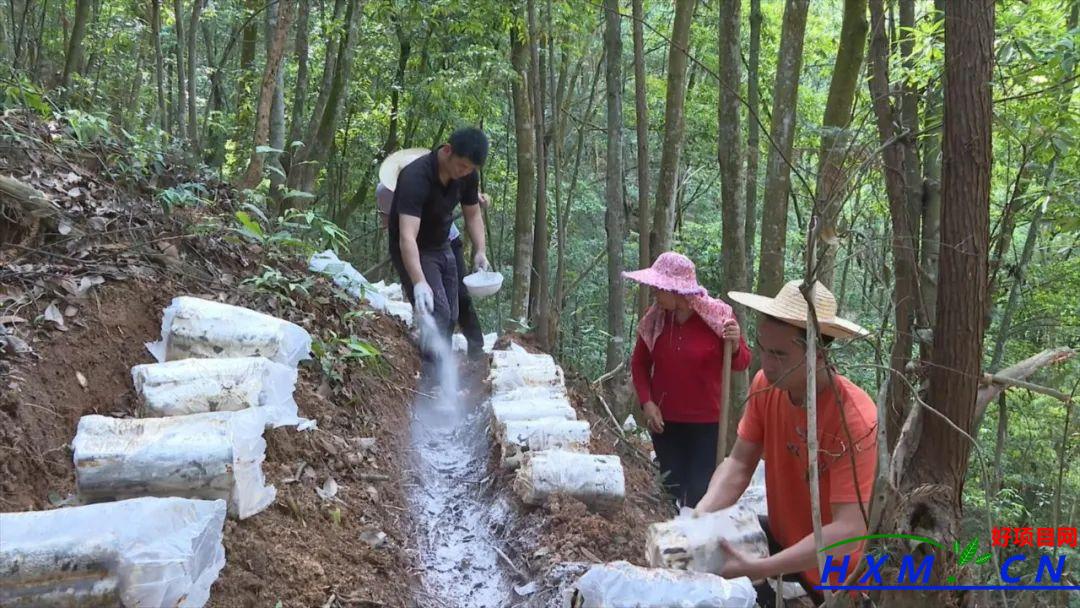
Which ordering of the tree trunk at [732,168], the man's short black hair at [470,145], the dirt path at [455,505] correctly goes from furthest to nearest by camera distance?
the tree trunk at [732,168] < the man's short black hair at [470,145] < the dirt path at [455,505]

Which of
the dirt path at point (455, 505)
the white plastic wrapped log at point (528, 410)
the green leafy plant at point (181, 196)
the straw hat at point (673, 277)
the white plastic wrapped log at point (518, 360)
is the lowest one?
the dirt path at point (455, 505)

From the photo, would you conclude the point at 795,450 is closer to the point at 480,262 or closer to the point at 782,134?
the point at 480,262

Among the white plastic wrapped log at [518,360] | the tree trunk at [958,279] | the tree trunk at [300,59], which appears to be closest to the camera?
the tree trunk at [958,279]

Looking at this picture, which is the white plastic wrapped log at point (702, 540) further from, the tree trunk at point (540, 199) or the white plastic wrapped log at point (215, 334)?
the tree trunk at point (540, 199)

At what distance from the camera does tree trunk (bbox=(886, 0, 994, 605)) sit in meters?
1.58

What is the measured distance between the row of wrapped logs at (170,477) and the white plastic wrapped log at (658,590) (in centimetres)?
106

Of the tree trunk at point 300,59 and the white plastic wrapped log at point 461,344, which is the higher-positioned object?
the tree trunk at point 300,59

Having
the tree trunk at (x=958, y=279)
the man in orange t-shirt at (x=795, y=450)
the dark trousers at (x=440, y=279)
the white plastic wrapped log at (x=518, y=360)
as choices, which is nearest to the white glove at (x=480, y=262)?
the dark trousers at (x=440, y=279)

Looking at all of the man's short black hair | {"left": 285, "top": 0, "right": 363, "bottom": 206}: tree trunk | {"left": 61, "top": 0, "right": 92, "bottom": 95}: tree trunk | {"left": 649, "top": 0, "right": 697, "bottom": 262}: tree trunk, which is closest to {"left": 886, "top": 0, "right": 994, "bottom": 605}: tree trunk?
the man's short black hair

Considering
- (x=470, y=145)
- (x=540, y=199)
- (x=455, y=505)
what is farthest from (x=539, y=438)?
(x=540, y=199)

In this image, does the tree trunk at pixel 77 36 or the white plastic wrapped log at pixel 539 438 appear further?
the tree trunk at pixel 77 36

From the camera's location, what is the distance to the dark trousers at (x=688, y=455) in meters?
4.29

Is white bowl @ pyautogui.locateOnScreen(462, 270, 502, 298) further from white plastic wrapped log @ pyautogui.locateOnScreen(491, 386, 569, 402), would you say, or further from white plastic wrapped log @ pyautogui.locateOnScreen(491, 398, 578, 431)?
white plastic wrapped log @ pyautogui.locateOnScreen(491, 398, 578, 431)

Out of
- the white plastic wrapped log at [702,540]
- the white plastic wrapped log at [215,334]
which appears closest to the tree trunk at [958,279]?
the white plastic wrapped log at [702,540]
